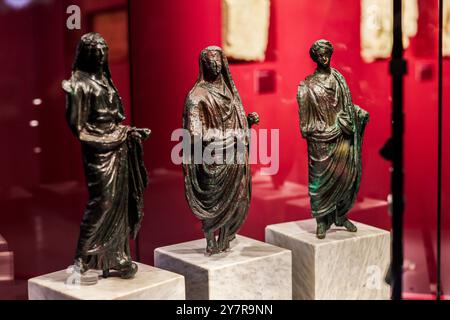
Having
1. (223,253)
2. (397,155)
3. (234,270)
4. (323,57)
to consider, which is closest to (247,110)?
(323,57)

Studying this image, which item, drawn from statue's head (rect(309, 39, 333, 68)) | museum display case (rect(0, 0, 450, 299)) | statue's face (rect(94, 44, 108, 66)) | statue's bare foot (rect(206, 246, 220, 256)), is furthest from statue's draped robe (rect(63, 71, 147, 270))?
statue's head (rect(309, 39, 333, 68))

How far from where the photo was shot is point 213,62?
421cm

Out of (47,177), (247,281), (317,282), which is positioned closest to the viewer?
(247,281)

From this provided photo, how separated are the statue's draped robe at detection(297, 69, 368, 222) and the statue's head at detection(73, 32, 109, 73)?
162 cm

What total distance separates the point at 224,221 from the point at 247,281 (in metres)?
0.43

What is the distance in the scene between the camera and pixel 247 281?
13.7 feet

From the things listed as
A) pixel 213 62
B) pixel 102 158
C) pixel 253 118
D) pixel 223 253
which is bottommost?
pixel 223 253

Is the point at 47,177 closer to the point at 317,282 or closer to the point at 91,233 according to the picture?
the point at 91,233

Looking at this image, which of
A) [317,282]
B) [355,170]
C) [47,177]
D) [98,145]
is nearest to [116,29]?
[47,177]

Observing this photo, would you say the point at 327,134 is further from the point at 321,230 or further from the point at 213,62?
the point at 213,62

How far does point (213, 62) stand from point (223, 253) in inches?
50.9

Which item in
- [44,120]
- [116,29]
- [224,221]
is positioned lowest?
[224,221]

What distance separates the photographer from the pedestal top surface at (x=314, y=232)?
4.62 metres

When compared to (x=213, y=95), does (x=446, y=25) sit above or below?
above
